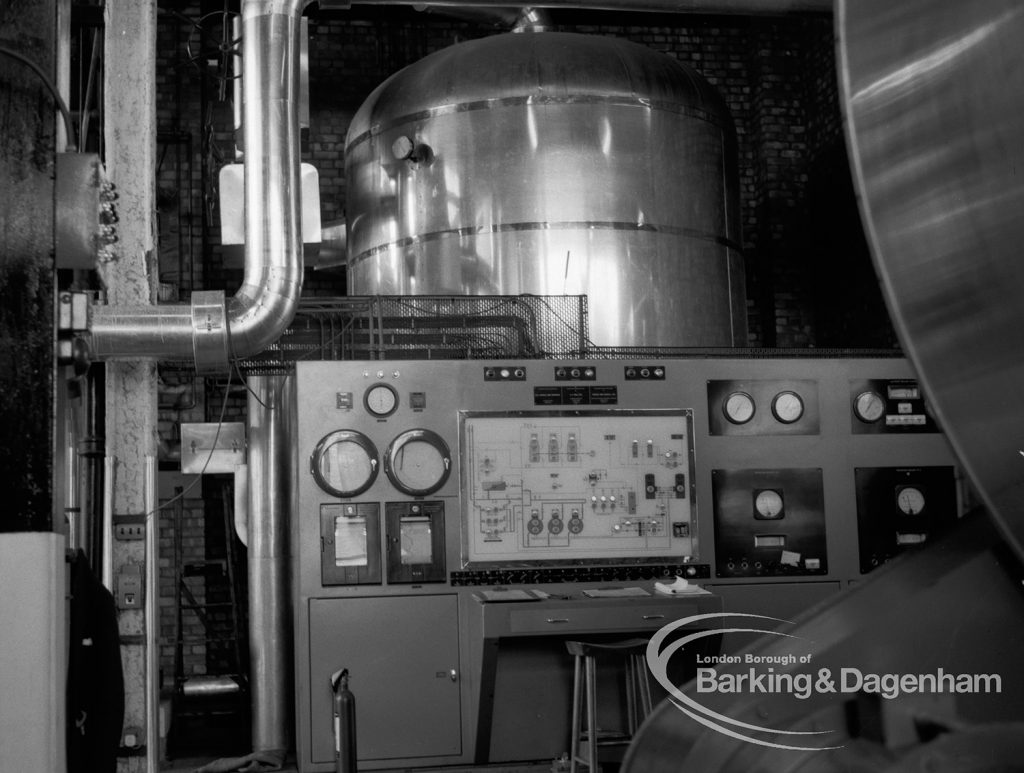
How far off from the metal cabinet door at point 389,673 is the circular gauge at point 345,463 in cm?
55

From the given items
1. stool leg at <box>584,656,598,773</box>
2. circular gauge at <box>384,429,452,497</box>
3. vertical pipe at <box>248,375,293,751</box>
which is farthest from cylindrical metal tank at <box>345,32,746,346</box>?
stool leg at <box>584,656,598,773</box>

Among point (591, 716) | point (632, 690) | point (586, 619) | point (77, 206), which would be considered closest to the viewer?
point (77, 206)

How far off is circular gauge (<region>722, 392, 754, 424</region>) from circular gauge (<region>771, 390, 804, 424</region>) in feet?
0.43

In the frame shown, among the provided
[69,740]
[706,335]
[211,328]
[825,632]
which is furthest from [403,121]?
[825,632]

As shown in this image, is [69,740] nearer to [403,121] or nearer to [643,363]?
[643,363]

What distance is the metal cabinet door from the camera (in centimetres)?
585

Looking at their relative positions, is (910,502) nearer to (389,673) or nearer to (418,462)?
(418,462)

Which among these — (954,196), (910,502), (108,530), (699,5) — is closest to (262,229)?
(108,530)

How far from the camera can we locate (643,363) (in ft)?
21.0

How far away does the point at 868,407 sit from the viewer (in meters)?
6.59

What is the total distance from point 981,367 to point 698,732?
0.71m

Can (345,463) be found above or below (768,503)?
above

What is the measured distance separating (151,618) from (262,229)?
1.81 m

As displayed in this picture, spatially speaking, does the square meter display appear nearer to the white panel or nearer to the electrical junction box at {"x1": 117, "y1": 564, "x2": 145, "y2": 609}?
the electrical junction box at {"x1": 117, "y1": 564, "x2": 145, "y2": 609}
